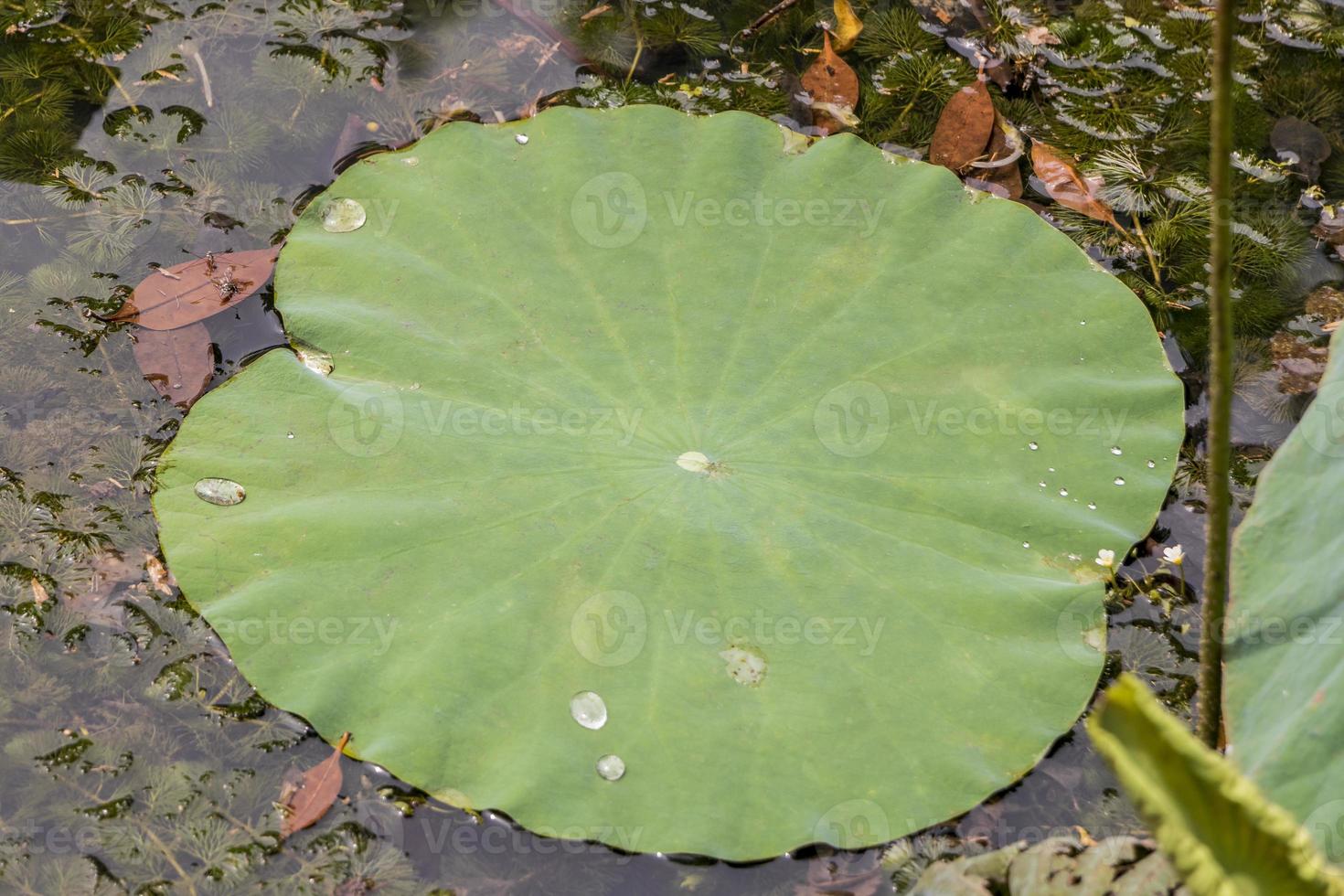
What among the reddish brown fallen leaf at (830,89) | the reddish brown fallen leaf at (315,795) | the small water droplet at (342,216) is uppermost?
the reddish brown fallen leaf at (830,89)

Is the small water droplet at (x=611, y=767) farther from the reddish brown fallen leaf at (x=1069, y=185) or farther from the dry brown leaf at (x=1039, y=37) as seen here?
the dry brown leaf at (x=1039, y=37)

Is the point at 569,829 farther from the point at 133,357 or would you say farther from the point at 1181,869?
the point at 133,357

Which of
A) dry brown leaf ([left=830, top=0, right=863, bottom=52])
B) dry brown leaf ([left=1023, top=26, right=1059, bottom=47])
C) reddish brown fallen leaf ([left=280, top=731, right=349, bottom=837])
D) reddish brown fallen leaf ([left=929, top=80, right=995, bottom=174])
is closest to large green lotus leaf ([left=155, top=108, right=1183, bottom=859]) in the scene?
A: reddish brown fallen leaf ([left=280, top=731, right=349, bottom=837])

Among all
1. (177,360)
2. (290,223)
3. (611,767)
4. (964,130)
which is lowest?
(177,360)

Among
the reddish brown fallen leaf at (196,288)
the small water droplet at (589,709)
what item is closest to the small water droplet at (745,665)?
the small water droplet at (589,709)

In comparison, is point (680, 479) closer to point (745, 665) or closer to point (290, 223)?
point (745, 665)

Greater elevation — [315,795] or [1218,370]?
[1218,370]

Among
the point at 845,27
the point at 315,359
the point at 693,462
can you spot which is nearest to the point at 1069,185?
the point at 845,27
